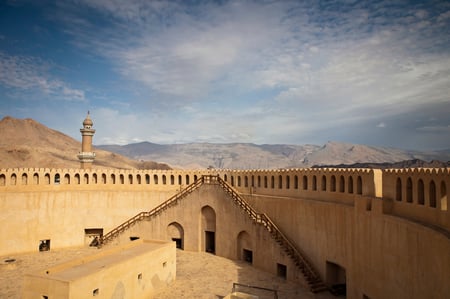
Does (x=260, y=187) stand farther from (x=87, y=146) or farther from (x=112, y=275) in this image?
(x=87, y=146)

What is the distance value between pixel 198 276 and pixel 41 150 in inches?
2005

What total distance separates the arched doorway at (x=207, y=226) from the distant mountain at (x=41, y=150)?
1443 inches

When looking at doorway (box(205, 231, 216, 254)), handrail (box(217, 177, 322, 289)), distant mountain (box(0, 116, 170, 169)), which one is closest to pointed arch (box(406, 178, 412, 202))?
handrail (box(217, 177, 322, 289))

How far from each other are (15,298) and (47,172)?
12958 mm

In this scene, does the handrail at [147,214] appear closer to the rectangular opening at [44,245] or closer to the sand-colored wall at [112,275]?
the rectangular opening at [44,245]

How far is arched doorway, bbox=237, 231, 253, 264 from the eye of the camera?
81.7 feet

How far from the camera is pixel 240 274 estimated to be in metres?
22.2

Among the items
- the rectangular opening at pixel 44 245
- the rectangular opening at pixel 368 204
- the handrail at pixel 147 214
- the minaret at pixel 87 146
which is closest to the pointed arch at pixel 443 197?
the rectangular opening at pixel 368 204

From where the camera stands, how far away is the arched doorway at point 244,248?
981 inches

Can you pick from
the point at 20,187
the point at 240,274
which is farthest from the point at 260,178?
the point at 20,187

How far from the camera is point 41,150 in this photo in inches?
2429

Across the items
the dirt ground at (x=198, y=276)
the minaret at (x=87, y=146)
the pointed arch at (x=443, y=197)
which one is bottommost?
the dirt ground at (x=198, y=276)

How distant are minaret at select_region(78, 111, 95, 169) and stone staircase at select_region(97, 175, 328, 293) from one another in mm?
7918

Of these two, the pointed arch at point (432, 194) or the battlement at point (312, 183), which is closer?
the pointed arch at point (432, 194)
